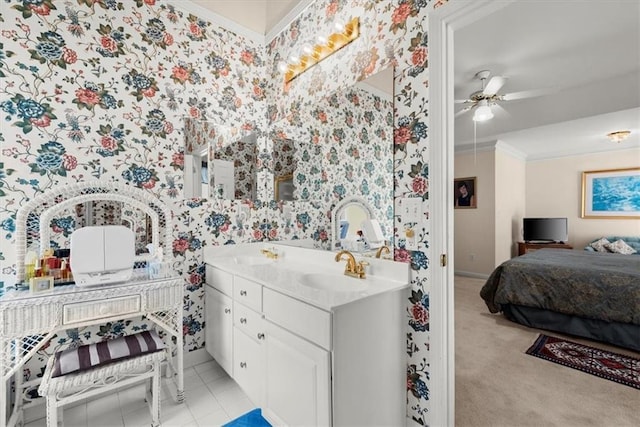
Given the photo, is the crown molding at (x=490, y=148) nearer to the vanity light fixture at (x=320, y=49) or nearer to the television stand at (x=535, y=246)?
the television stand at (x=535, y=246)

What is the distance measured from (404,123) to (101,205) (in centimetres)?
192

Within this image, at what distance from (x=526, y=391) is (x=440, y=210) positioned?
5.27ft

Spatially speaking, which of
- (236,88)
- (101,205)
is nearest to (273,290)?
(101,205)

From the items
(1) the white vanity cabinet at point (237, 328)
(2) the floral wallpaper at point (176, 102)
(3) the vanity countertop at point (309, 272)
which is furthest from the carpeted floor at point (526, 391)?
(1) the white vanity cabinet at point (237, 328)

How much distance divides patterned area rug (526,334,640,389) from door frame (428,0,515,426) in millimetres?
1696

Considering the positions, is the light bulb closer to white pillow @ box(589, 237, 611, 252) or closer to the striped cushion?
the striped cushion

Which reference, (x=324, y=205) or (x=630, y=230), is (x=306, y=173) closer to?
(x=324, y=205)

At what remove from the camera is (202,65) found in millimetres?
2275

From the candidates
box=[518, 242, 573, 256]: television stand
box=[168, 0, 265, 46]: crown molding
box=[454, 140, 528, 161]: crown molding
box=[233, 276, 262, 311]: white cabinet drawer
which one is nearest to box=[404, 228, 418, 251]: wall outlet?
box=[233, 276, 262, 311]: white cabinet drawer

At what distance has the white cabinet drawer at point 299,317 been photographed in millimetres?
1182

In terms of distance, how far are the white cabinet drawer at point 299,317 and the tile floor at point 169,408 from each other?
0.76 meters

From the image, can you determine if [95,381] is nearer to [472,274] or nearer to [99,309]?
[99,309]

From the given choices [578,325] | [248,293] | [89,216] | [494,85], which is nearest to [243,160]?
[89,216]

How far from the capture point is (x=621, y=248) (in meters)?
4.66
